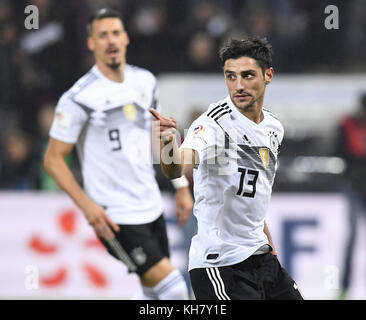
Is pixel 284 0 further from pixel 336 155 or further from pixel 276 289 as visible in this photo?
pixel 276 289

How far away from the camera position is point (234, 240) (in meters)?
4.89

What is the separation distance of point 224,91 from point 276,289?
5.33 metres

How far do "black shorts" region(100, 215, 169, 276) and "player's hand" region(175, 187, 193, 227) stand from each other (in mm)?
221

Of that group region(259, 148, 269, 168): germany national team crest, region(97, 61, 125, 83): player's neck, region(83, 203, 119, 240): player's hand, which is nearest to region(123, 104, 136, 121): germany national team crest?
region(97, 61, 125, 83): player's neck

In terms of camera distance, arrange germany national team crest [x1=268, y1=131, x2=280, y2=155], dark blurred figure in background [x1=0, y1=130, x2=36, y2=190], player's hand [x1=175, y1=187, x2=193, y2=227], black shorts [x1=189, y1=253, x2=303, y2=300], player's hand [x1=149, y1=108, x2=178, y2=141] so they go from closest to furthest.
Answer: player's hand [x1=149, y1=108, x2=178, y2=141] → black shorts [x1=189, y1=253, x2=303, y2=300] → germany national team crest [x1=268, y1=131, x2=280, y2=155] → player's hand [x1=175, y1=187, x2=193, y2=227] → dark blurred figure in background [x1=0, y1=130, x2=36, y2=190]

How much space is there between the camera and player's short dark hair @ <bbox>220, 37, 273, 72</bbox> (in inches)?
194

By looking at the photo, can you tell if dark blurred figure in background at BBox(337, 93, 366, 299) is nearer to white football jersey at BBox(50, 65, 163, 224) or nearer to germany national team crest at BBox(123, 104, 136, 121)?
white football jersey at BBox(50, 65, 163, 224)

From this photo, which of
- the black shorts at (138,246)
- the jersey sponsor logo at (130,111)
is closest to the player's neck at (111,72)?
the jersey sponsor logo at (130,111)

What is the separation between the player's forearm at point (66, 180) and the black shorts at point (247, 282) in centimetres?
146

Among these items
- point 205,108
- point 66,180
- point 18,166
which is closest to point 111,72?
point 66,180

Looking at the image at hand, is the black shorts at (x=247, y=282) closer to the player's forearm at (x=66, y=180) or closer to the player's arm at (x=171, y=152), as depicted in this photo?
the player's arm at (x=171, y=152)

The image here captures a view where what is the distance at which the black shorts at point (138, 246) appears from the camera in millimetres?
6242

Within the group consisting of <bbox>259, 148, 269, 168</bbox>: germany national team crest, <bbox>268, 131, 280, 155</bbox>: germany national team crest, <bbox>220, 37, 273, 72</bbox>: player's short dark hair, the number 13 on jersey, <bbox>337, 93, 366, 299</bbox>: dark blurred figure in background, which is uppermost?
<bbox>220, 37, 273, 72</bbox>: player's short dark hair
